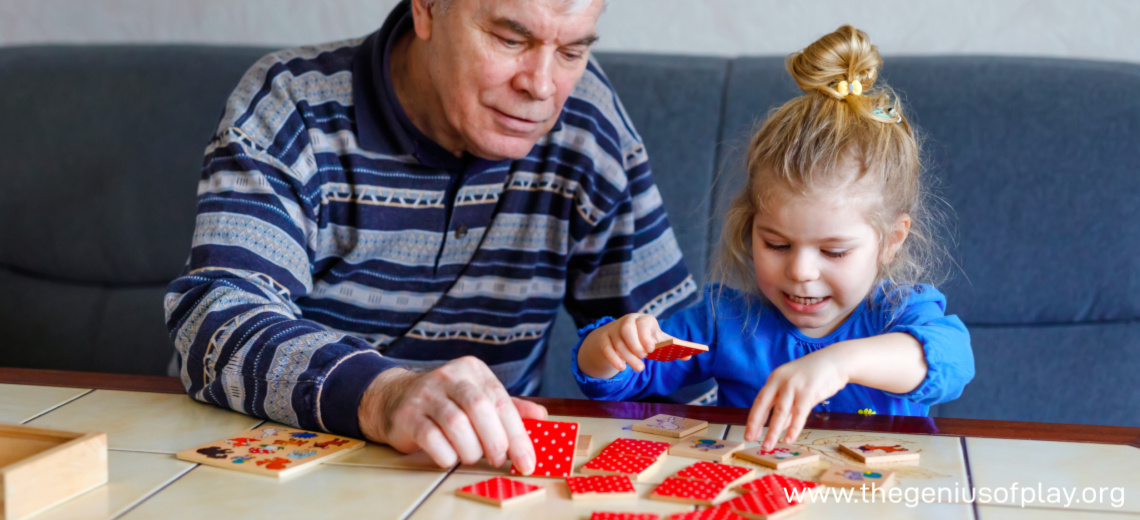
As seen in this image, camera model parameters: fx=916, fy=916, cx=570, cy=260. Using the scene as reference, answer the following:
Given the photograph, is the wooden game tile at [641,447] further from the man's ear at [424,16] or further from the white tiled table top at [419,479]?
the man's ear at [424,16]

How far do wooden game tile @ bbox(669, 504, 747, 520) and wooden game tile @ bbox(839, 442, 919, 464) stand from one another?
188 millimetres

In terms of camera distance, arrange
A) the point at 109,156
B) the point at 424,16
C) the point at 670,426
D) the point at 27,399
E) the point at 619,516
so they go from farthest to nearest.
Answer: the point at 109,156
the point at 424,16
the point at 27,399
the point at 670,426
the point at 619,516

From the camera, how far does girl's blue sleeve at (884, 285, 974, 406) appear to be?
3.56 feet

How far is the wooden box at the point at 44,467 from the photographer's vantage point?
2.42 feet

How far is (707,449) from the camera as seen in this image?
912 millimetres

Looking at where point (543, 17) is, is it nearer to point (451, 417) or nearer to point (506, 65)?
point (506, 65)

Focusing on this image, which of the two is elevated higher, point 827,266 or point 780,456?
point 827,266

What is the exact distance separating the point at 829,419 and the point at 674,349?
0.19m

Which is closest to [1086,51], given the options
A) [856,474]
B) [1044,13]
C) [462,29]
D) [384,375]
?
[1044,13]

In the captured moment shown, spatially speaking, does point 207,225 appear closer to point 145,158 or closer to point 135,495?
point 135,495

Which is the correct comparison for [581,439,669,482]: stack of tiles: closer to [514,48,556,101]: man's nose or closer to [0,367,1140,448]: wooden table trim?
[0,367,1140,448]: wooden table trim

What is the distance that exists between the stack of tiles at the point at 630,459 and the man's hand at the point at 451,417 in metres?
0.07

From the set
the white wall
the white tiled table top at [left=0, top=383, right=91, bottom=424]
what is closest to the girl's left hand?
the white tiled table top at [left=0, top=383, right=91, bottom=424]

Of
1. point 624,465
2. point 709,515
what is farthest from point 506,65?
point 709,515
